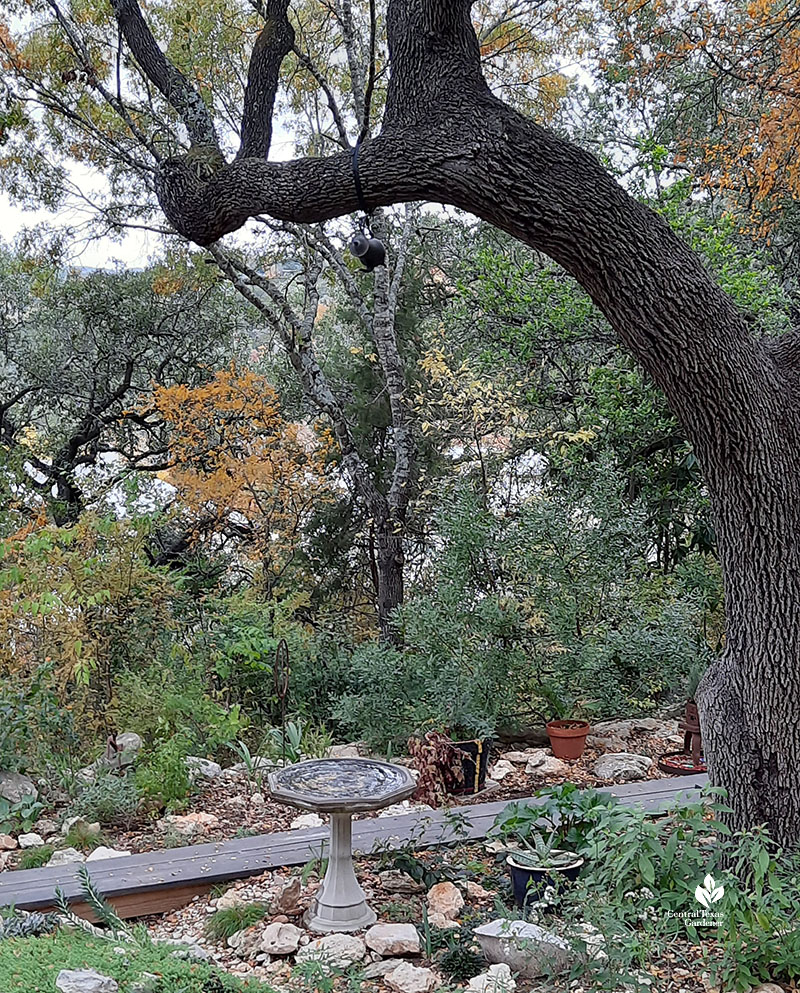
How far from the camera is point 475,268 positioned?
20.6 feet

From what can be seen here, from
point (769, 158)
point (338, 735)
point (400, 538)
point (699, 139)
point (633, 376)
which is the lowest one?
point (338, 735)

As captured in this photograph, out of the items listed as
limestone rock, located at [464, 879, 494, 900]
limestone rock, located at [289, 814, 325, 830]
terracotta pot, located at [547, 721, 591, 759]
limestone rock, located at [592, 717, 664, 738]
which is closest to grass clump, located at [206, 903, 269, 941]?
limestone rock, located at [464, 879, 494, 900]

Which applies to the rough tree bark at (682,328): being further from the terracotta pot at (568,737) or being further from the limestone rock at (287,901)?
the terracotta pot at (568,737)

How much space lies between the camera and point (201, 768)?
15.0ft

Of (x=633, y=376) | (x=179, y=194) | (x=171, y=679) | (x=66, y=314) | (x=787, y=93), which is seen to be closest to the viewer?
(x=179, y=194)

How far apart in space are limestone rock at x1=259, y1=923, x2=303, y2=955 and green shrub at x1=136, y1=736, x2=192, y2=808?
138 centimetres

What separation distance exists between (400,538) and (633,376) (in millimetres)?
1994

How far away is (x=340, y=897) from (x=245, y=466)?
3.41m

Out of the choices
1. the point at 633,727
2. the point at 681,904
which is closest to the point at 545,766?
the point at 633,727

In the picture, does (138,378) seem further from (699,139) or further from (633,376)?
(699,139)

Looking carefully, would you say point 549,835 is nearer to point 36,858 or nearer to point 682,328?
point 682,328

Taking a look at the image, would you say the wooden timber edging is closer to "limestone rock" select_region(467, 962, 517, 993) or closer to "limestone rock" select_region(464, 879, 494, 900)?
"limestone rock" select_region(464, 879, 494, 900)

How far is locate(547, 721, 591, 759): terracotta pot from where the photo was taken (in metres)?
4.73

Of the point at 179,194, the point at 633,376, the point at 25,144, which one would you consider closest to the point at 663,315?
the point at 179,194
